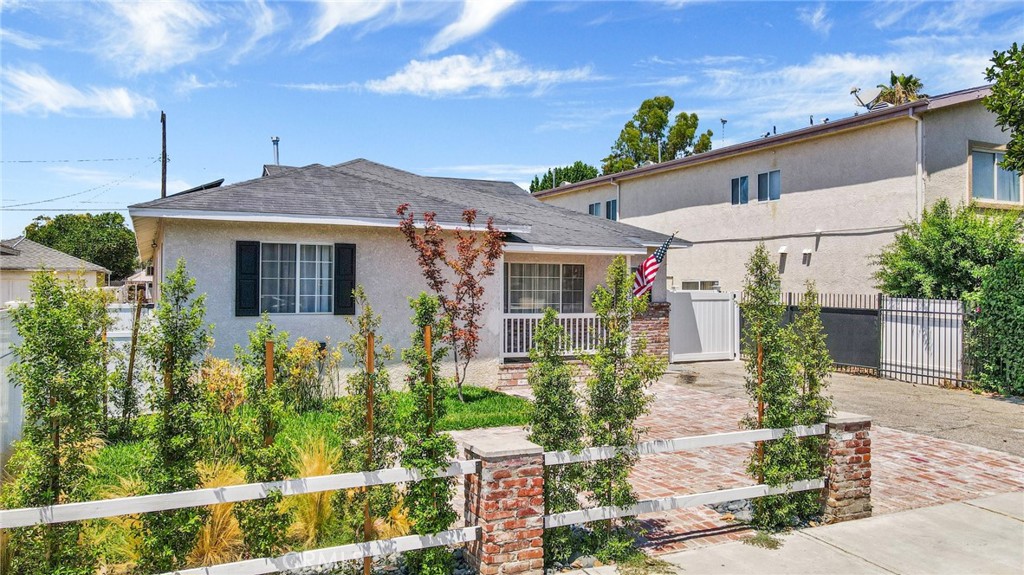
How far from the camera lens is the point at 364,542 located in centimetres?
473

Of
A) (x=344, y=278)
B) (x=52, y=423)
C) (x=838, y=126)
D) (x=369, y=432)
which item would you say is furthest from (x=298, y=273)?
(x=838, y=126)

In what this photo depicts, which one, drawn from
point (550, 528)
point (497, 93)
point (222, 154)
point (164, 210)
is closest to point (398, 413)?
point (550, 528)

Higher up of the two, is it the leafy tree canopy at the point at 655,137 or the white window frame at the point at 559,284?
the leafy tree canopy at the point at 655,137

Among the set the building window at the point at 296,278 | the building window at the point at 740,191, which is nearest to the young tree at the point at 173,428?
the building window at the point at 296,278

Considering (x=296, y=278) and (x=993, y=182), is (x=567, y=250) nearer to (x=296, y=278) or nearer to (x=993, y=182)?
(x=296, y=278)

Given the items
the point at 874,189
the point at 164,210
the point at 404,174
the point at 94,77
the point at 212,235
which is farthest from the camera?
the point at 404,174

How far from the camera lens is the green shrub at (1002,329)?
41.8 ft

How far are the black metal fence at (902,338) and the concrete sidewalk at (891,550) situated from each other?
741 cm

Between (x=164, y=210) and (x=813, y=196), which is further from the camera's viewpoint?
(x=813, y=196)

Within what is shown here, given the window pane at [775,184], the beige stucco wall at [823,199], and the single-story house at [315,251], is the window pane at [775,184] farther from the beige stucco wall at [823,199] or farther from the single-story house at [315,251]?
the single-story house at [315,251]

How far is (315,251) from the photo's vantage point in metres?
12.5

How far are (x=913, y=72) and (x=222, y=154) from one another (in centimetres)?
2853

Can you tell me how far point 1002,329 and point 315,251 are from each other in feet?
44.4

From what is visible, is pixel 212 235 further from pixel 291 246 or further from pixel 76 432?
pixel 76 432
